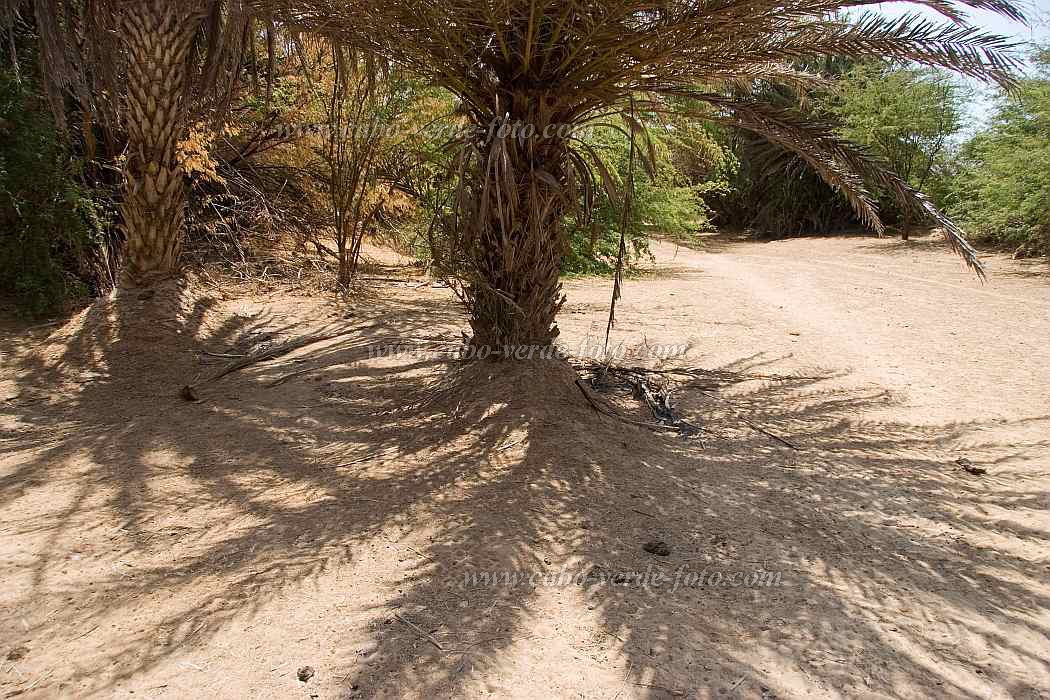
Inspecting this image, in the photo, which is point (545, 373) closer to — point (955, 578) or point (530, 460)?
point (530, 460)

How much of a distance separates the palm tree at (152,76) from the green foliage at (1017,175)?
12.9 m

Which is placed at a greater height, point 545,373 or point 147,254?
point 147,254

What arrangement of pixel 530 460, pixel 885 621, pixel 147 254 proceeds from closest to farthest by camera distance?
1. pixel 885 621
2. pixel 530 460
3. pixel 147 254

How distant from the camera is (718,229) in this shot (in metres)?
28.5

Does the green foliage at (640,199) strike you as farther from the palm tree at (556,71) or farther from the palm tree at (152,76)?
the palm tree at (556,71)

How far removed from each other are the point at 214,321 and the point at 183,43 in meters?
2.42

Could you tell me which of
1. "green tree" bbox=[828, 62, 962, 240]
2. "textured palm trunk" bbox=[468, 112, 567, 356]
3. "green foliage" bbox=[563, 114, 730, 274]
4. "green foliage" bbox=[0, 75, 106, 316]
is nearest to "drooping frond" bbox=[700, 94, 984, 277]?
"textured palm trunk" bbox=[468, 112, 567, 356]

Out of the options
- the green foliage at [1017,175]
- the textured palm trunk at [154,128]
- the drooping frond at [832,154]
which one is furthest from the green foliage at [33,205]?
the green foliage at [1017,175]

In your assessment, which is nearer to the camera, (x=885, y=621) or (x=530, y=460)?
(x=885, y=621)

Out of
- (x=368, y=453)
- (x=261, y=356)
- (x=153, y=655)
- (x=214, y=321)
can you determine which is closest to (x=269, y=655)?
(x=153, y=655)

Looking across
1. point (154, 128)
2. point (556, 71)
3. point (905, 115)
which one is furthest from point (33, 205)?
point (905, 115)

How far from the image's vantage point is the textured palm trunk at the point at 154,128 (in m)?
5.85

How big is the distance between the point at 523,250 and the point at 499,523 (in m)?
1.82

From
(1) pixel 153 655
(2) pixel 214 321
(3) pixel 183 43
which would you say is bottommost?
(1) pixel 153 655
